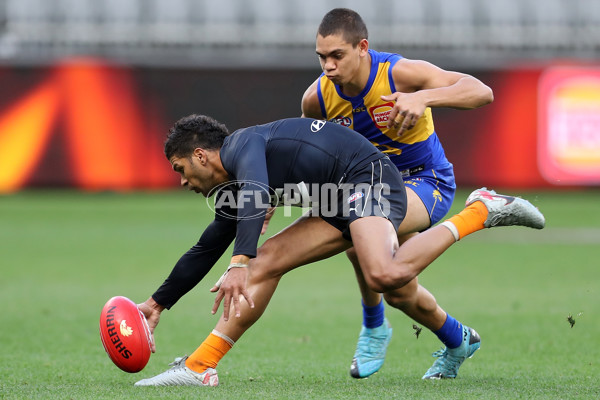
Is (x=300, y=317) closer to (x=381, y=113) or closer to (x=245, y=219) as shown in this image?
(x=381, y=113)

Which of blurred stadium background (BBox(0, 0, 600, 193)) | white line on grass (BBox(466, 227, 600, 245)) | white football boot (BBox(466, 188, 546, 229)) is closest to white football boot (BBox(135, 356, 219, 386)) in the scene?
white football boot (BBox(466, 188, 546, 229))

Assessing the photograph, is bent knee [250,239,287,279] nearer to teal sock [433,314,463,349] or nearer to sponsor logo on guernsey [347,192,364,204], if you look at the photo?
sponsor logo on guernsey [347,192,364,204]

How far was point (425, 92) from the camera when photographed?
18.4 ft

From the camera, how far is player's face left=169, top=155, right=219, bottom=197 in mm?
5520

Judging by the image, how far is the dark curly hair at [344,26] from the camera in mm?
5930

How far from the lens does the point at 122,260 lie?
1225cm

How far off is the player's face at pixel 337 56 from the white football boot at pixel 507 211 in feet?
3.71

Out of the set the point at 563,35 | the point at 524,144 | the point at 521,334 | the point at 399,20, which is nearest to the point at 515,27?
the point at 563,35

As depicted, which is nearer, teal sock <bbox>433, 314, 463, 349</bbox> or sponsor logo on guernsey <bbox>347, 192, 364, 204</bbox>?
sponsor logo on guernsey <bbox>347, 192, 364, 204</bbox>

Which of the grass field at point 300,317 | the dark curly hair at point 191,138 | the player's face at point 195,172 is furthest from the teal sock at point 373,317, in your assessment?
the dark curly hair at point 191,138

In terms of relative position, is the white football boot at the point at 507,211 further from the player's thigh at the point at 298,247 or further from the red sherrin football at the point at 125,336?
the red sherrin football at the point at 125,336

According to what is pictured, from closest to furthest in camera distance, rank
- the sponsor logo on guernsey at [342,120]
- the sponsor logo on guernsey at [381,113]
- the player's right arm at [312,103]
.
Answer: the sponsor logo on guernsey at [381,113], the sponsor logo on guernsey at [342,120], the player's right arm at [312,103]

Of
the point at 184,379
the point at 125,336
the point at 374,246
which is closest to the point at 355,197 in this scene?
the point at 374,246

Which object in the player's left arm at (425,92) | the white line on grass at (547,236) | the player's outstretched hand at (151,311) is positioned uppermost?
the player's left arm at (425,92)
